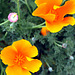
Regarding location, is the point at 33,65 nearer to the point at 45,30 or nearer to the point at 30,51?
the point at 30,51

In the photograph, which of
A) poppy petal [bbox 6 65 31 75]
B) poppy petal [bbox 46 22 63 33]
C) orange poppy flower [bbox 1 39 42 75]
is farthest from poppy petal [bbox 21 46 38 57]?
poppy petal [bbox 46 22 63 33]

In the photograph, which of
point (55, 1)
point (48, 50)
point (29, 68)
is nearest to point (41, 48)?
point (48, 50)

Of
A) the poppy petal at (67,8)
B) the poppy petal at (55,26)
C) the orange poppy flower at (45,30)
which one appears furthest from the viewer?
the orange poppy flower at (45,30)

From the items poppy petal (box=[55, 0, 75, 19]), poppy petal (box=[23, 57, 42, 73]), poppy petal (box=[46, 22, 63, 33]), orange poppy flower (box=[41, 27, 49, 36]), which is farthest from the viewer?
orange poppy flower (box=[41, 27, 49, 36])

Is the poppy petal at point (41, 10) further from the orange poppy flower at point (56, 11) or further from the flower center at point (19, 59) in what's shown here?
the flower center at point (19, 59)

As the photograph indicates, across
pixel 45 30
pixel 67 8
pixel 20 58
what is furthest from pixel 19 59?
pixel 67 8

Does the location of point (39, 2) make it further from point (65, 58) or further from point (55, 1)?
point (65, 58)

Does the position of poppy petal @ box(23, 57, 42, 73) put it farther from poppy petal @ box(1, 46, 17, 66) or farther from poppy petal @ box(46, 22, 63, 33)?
poppy petal @ box(46, 22, 63, 33)

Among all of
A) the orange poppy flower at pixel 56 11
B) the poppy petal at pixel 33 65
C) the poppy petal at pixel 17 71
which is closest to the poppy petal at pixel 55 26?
the orange poppy flower at pixel 56 11
